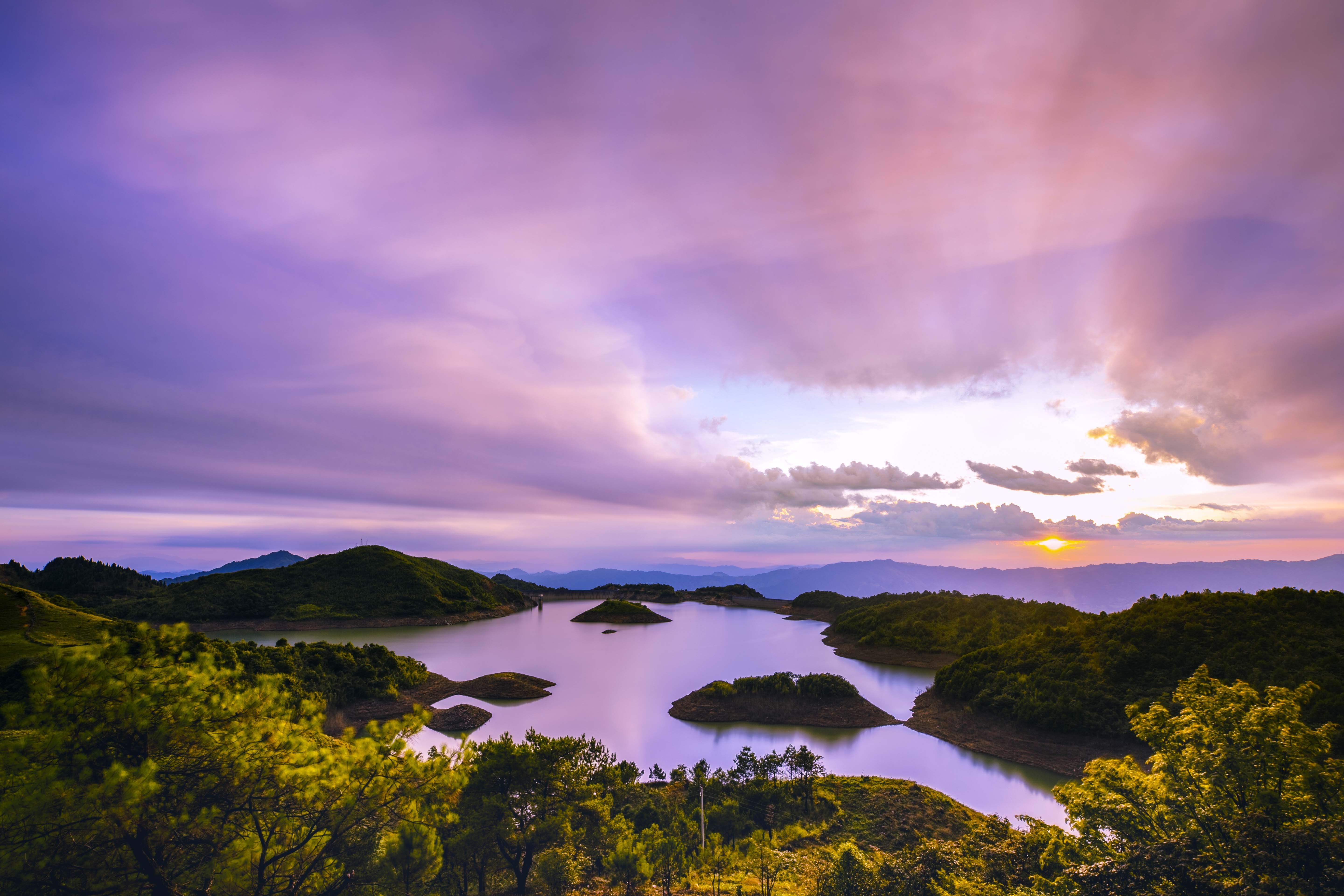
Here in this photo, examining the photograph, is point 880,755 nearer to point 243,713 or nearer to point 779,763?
point 779,763

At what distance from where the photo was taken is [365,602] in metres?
81.5

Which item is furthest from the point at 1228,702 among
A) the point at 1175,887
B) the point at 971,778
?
the point at 971,778

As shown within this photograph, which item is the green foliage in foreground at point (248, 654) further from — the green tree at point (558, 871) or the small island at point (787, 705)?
the small island at point (787, 705)

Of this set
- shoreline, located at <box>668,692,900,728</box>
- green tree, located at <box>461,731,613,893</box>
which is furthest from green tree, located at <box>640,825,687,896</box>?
shoreline, located at <box>668,692,900,728</box>

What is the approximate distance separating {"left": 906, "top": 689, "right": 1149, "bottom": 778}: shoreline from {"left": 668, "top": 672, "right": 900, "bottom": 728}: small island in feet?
9.47

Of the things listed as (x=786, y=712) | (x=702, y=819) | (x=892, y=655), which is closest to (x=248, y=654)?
(x=702, y=819)

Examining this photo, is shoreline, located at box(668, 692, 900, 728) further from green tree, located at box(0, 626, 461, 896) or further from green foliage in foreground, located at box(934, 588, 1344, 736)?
green tree, located at box(0, 626, 461, 896)

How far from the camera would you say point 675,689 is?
4166cm

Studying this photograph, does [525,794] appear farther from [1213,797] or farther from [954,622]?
[954,622]

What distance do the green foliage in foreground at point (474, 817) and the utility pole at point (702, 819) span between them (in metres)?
0.28

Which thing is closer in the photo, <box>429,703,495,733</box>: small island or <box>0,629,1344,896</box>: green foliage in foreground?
<box>0,629,1344,896</box>: green foliage in foreground

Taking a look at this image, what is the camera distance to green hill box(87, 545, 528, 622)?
234 feet

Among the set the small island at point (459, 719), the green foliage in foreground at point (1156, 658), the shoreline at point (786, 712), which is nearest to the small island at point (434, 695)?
the small island at point (459, 719)

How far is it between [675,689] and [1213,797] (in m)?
34.5
